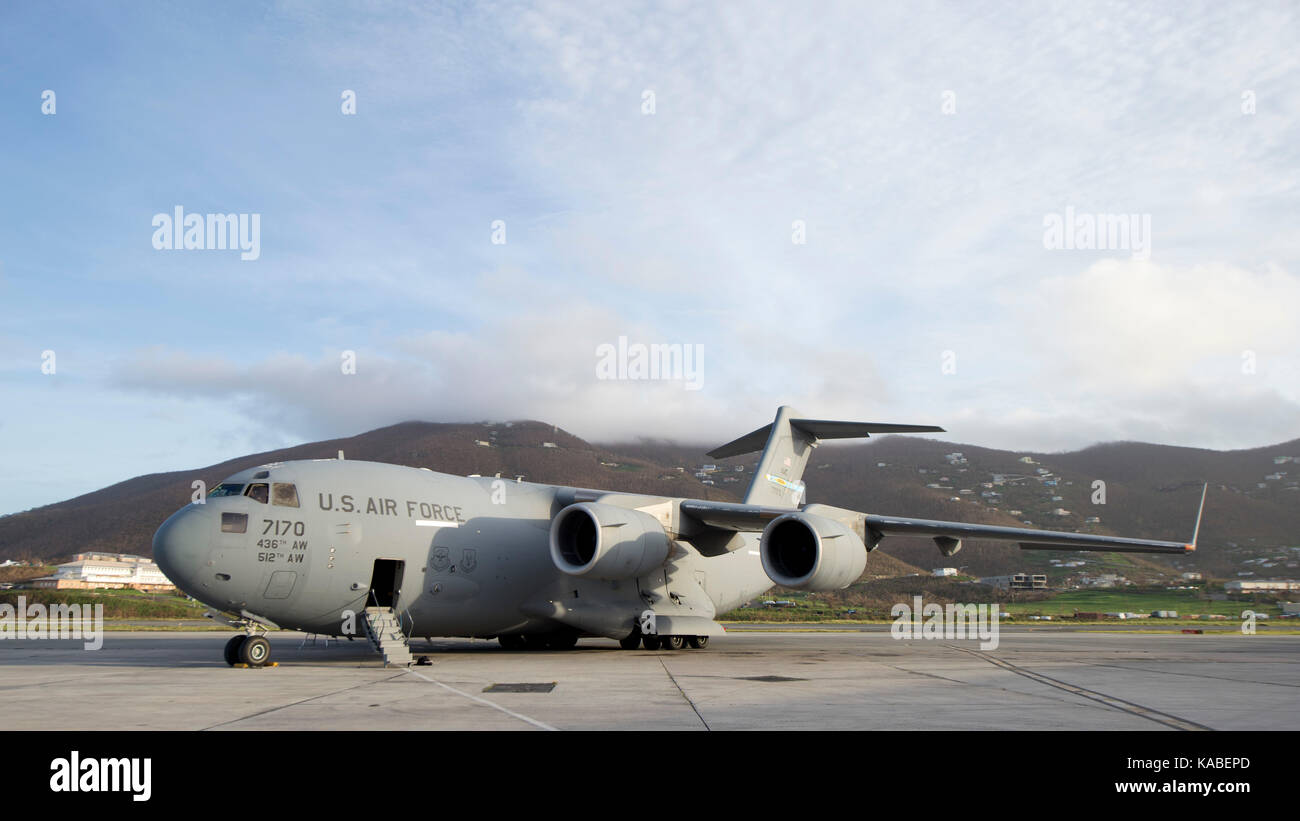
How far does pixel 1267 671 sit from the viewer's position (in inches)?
669

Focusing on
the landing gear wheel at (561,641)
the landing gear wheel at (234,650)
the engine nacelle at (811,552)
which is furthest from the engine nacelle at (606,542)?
the landing gear wheel at (234,650)

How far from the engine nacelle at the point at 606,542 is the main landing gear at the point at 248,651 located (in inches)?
226

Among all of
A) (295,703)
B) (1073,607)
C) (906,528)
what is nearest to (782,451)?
(906,528)

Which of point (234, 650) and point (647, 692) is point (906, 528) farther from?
point (234, 650)

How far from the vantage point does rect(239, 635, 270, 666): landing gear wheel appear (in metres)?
15.8

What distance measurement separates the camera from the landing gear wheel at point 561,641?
23092 millimetres

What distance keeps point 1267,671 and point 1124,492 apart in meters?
101

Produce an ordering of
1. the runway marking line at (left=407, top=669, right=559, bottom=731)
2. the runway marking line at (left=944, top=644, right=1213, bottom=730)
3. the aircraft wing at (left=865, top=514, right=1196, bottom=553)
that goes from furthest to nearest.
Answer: the aircraft wing at (left=865, top=514, right=1196, bottom=553), the runway marking line at (left=944, top=644, right=1213, bottom=730), the runway marking line at (left=407, top=669, right=559, bottom=731)

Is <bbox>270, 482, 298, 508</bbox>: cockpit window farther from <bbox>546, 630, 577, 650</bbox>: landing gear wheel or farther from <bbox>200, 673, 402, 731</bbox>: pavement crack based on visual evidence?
<bbox>546, 630, 577, 650</bbox>: landing gear wheel

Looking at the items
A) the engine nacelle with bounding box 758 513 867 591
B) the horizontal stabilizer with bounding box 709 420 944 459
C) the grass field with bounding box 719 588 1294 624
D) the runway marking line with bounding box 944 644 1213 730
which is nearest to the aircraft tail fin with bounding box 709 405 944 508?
the horizontal stabilizer with bounding box 709 420 944 459

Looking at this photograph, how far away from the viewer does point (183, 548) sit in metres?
15.4

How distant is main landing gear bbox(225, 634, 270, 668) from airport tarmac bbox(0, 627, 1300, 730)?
40 centimetres

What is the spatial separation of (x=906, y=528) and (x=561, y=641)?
30.3 feet
